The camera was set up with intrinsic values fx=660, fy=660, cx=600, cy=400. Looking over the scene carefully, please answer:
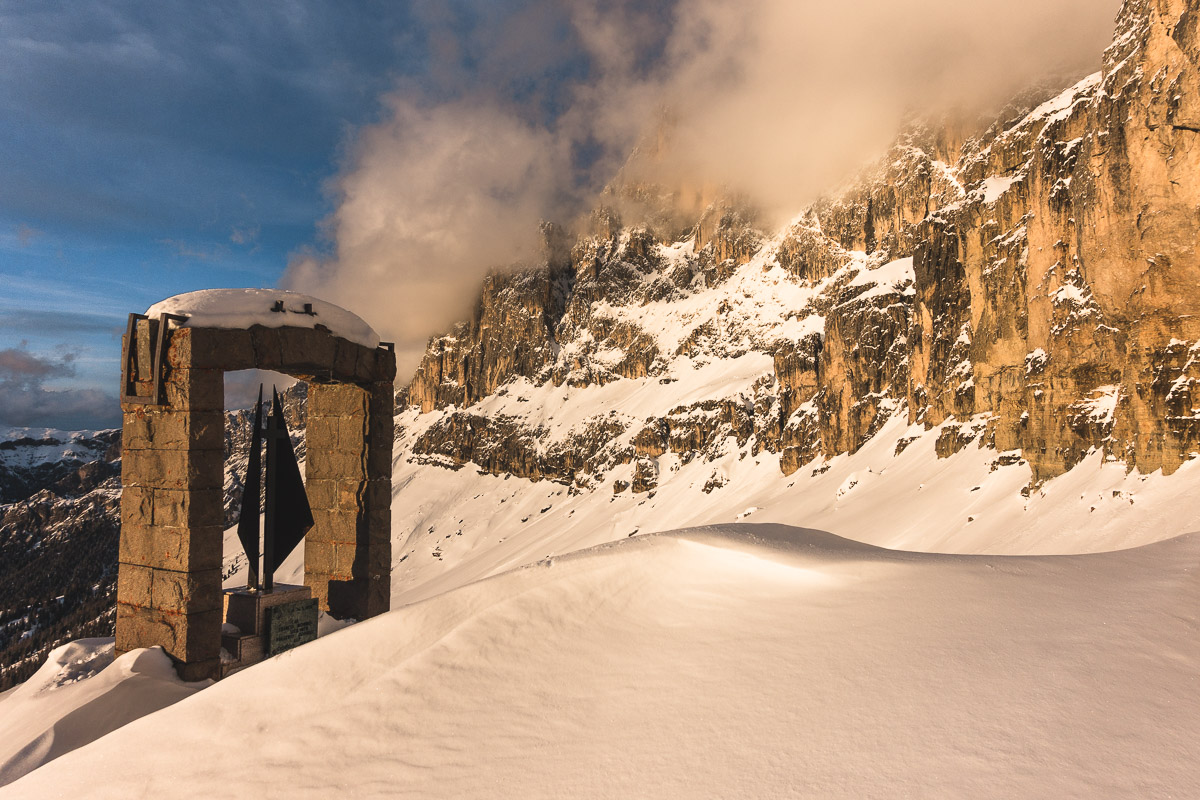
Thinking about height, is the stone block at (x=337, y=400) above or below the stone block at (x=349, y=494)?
above

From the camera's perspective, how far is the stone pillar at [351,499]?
10633mm

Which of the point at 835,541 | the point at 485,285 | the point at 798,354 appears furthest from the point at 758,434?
the point at 485,285

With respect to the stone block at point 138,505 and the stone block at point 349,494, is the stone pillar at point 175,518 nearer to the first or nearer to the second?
the stone block at point 138,505

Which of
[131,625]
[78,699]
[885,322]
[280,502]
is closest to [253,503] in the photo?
[280,502]

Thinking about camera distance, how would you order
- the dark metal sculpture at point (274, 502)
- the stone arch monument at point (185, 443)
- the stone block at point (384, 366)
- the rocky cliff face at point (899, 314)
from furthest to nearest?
the rocky cliff face at point (899, 314)
the stone block at point (384, 366)
the dark metal sculpture at point (274, 502)
the stone arch monument at point (185, 443)

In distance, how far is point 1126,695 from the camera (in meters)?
3.06

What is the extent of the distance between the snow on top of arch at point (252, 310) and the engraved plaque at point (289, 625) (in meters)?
3.99

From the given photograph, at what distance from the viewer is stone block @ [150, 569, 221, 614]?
830cm

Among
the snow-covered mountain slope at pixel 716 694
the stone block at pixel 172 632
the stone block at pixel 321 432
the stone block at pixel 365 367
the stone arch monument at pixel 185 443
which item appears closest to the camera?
the snow-covered mountain slope at pixel 716 694

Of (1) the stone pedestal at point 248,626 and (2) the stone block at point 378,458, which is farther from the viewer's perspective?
(2) the stone block at point 378,458

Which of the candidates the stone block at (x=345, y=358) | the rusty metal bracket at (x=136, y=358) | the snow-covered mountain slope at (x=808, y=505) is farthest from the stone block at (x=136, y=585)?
the snow-covered mountain slope at (x=808, y=505)

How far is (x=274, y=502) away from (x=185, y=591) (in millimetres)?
1567

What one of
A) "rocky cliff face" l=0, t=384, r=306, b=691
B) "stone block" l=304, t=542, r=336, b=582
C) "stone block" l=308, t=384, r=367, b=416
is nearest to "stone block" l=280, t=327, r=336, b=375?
"stone block" l=308, t=384, r=367, b=416

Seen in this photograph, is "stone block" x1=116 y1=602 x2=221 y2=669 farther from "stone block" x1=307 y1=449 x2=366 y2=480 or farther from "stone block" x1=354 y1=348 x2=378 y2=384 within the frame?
"stone block" x1=354 y1=348 x2=378 y2=384
